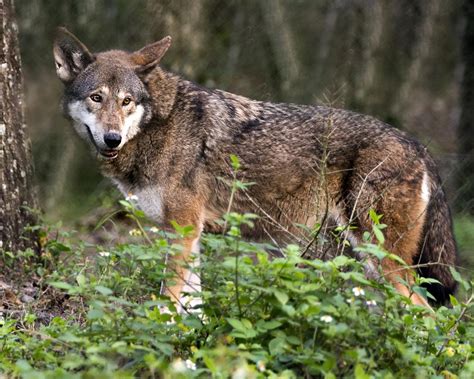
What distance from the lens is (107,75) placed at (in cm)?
571

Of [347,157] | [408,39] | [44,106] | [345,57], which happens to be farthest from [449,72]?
[347,157]

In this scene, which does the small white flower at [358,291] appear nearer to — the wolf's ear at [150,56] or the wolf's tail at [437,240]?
the wolf's tail at [437,240]

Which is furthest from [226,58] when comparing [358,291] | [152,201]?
[358,291]

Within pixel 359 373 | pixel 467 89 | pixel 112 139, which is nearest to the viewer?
pixel 359 373

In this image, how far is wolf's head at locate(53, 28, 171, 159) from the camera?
5594 millimetres

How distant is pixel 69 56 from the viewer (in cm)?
583

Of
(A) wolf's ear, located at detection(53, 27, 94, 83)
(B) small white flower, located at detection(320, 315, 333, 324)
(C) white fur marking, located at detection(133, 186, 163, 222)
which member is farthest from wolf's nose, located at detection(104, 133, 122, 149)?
(B) small white flower, located at detection(320, 315, 333, 324)

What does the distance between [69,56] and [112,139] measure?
2.61 feet

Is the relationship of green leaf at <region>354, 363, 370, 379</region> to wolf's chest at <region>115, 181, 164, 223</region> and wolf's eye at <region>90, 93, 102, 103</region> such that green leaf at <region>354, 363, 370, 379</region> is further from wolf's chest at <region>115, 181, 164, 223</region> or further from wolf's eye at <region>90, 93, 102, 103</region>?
wolf's eye at <region>90, 93, 102, 103</region>

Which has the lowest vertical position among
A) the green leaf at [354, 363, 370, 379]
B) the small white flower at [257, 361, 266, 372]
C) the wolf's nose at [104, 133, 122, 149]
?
the small white flower at [257, 361, 266, 372]

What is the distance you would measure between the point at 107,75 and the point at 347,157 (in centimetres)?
183

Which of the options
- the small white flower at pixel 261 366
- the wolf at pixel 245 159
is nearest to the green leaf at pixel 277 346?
the small white flower at pixel 261 366

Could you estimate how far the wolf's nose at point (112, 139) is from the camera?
551cm

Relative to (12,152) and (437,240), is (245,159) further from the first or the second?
(12,152)
